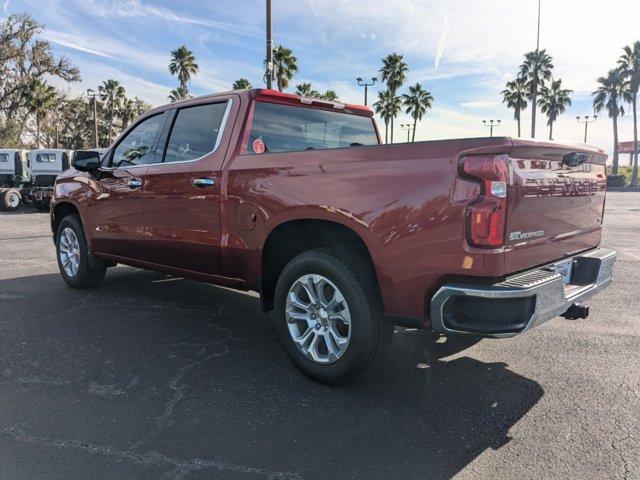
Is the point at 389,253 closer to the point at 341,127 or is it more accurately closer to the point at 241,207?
the point at 241,207

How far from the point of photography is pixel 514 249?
8.84 feet

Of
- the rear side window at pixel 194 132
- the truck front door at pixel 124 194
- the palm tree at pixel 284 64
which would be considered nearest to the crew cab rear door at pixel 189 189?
the rear side window at pixel 194 132

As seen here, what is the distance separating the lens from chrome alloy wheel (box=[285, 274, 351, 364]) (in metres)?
3.20

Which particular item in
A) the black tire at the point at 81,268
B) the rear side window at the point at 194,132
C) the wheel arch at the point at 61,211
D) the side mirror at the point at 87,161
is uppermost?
the rear side window at the point at 194,132

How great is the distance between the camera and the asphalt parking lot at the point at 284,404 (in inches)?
97.5

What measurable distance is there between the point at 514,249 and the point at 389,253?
0.66m

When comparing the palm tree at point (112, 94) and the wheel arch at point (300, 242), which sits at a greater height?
the palm tree at point (112, 94)

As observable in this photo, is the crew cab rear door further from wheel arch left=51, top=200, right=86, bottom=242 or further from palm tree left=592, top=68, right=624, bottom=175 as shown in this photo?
palm tree left=592, top=68, right=624, bottom=175

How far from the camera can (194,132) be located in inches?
170

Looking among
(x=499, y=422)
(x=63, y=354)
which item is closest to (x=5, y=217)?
(x=63, y=354)

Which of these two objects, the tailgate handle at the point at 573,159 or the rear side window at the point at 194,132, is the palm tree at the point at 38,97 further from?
the tailgate handle at the point at 573,159

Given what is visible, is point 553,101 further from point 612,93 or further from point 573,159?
point 573,159

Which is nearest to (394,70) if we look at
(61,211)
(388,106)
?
(388,106)

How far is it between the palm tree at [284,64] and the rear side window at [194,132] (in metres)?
29.1
